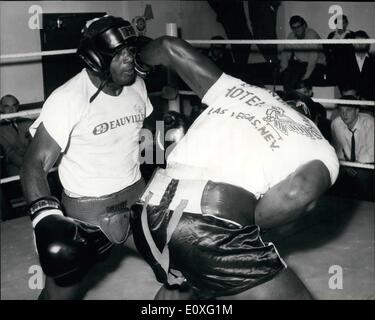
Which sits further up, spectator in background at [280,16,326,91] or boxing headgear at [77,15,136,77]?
boxing headgear at [77,15,136,77]

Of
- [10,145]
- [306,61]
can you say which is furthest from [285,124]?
[306,61]

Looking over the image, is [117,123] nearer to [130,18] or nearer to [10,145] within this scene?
[10,145]

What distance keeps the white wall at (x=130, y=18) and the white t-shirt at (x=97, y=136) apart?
320 cm

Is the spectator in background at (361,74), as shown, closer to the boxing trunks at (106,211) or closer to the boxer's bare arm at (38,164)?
the boxing trunks at (106,211)

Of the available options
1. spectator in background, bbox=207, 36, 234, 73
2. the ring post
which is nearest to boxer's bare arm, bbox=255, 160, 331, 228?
the ring post

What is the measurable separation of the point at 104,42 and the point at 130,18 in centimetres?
444

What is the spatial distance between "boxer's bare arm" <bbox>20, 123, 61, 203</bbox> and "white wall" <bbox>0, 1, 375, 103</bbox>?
134 inches

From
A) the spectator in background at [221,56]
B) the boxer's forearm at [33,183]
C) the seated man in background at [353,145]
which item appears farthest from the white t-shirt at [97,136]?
the spectator in background at [221,56]

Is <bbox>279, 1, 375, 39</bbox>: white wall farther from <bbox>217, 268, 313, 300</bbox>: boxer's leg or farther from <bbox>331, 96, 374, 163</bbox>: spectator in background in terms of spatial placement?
<bbox>217, 268, 313, 300</bbox>: boxer's leg

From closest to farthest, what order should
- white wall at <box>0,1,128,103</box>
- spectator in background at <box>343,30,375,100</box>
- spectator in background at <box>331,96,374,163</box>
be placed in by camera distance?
spectator in background at <box>331,96,374,163</box> → spectator in background at <box>343,30,375,100</box> → white wall at <box>0,1,128,103</box>

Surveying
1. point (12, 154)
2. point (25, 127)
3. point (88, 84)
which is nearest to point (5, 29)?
point (25, 127)

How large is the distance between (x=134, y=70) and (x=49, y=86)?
3567mm

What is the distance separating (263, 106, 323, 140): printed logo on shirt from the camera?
1.14 m
